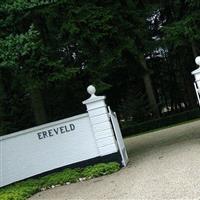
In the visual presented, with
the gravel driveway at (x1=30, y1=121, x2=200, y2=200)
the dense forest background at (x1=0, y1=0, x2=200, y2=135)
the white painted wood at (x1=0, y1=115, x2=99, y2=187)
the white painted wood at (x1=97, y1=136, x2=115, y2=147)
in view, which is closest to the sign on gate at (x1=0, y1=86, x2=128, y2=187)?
the white painted wood at (x1=0, y1=115, x2=99, y2=187)

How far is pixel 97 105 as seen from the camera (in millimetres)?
12977

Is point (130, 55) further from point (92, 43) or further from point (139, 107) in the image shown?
point (139, 107)

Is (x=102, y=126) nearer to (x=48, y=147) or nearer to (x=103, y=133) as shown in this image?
(x=103, y=133)

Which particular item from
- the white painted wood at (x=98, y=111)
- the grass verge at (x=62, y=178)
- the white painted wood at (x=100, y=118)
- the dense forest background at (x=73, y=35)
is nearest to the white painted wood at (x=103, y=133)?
the white painted wood at (x=100, y=118)

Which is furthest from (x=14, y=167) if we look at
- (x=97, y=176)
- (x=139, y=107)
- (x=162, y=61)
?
(x=162, y=61)

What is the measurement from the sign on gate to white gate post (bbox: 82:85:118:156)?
60 mm

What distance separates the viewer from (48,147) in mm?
13188

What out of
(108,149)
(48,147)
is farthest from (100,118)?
(48,147)

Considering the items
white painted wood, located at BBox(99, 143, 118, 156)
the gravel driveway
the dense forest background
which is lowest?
the gravel driveway

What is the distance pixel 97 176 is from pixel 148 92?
Result: 23538mm

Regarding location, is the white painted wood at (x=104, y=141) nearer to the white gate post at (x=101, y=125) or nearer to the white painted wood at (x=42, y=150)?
the white gate post at (x=101, y=125)

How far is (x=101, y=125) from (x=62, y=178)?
76.1 inches

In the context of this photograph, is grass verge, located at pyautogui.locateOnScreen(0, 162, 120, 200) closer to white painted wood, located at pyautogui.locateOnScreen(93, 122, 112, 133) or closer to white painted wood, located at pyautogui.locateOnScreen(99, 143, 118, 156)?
white painted wood, located at pyautogui.locateOnScreen(99, 143, 118, 156)

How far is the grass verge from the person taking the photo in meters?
11.4
